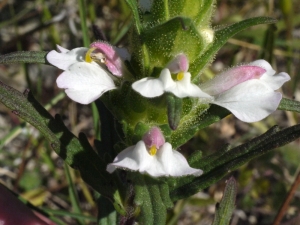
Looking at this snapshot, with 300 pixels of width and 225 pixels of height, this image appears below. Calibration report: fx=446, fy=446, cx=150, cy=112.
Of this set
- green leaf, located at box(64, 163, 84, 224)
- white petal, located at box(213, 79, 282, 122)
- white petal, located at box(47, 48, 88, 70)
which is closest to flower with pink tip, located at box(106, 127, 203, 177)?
white petal, located at box(213, 79, 282, 122)

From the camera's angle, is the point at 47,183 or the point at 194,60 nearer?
the point at 194,60

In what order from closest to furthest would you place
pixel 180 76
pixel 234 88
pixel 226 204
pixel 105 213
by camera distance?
pixel 180 76, pixel 234 88, pixel 226 204, pixel 105 213

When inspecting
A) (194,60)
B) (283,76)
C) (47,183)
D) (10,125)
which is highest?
(194,60)

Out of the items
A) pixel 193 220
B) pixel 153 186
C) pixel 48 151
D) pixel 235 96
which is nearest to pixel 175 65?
pixel 235 96

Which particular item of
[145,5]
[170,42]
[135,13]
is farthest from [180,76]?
[145,5]

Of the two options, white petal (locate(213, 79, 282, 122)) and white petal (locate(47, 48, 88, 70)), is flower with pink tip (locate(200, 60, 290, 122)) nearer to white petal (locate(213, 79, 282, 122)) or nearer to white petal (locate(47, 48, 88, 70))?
white petal (locate(213, 79, 282, 122))

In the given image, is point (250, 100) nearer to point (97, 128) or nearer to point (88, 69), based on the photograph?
point (88, 69)

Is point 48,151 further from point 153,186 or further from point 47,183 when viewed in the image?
point 153,186

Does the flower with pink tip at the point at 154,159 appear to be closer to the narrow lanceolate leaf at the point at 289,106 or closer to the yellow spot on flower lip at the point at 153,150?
the yellow spot on flower lip at the point at 153,150
